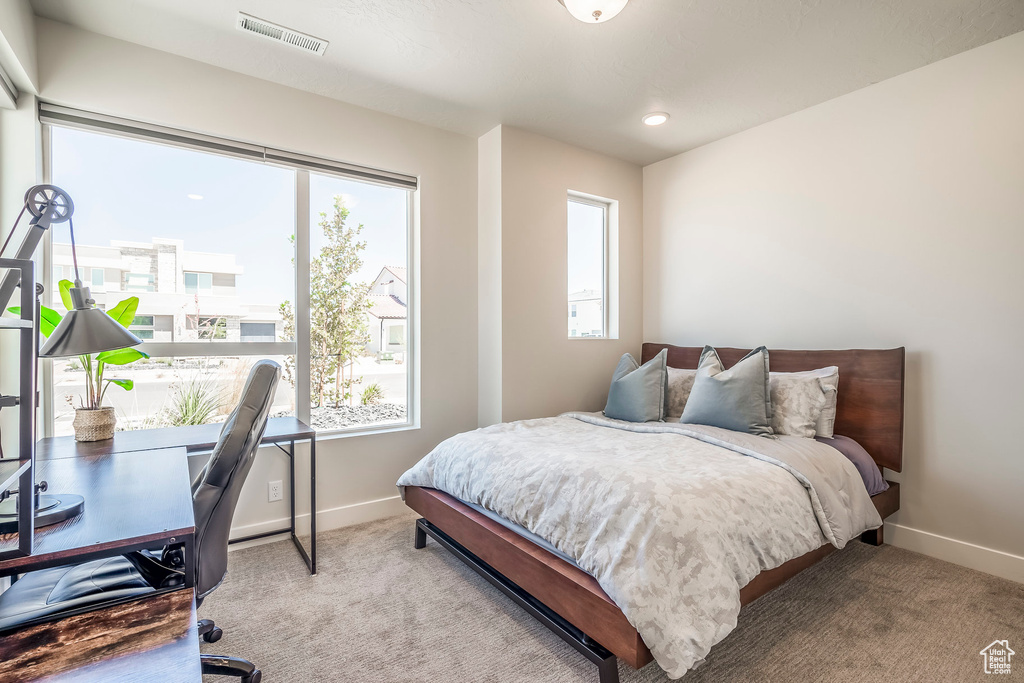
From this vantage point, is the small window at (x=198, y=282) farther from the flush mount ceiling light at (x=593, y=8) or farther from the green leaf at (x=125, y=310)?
the flush mount ceiling light at (x=593, y=8)

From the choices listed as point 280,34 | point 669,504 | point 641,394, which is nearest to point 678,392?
point 641,394

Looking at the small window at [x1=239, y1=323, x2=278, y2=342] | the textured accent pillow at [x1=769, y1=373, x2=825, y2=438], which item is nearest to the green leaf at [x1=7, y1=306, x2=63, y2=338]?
the small window at [x1=239, y1=323, x2=278, y2=342]

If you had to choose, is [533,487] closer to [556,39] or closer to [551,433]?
[551,433]

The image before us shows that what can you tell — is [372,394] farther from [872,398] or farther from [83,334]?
[872,398]

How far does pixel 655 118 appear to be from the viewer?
10.8 ft

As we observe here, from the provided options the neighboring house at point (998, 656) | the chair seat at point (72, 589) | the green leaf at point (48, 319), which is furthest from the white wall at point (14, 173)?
the neighboring house at point (998, 656)

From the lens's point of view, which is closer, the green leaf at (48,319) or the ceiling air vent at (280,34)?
the green leaf at (48,319)

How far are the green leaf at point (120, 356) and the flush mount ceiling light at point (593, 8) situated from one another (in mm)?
2464

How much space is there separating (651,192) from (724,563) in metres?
3.31

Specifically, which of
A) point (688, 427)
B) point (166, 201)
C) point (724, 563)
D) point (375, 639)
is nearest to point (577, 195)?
point (688, 427)

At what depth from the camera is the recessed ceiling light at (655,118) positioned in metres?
3.25

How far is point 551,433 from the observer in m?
2.69

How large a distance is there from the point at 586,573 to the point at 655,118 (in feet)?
9.48

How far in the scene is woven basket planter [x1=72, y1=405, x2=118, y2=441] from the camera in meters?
2.14
